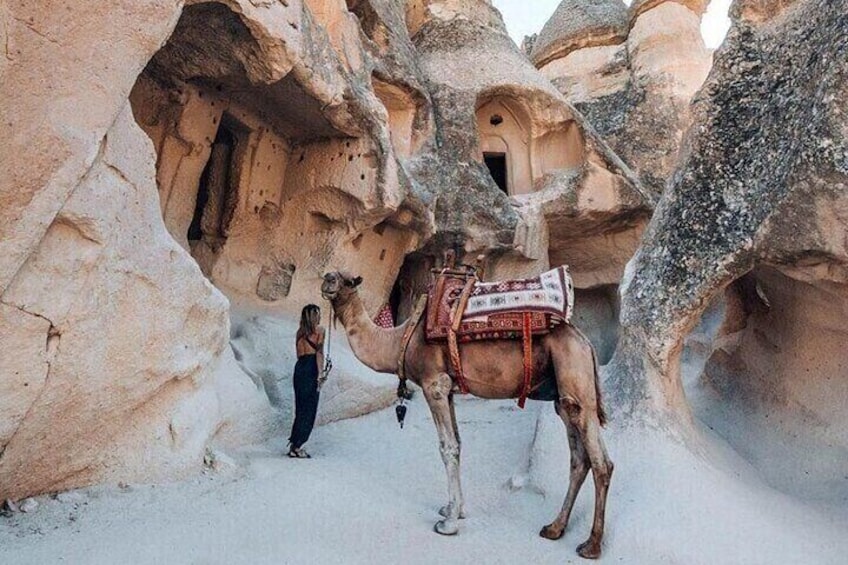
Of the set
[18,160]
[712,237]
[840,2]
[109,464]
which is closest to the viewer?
[18,160]

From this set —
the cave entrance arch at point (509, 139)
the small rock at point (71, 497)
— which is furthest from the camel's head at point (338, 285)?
the cave entrance arch at point (509, 139)

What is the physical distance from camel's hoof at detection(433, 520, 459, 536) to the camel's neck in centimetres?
107

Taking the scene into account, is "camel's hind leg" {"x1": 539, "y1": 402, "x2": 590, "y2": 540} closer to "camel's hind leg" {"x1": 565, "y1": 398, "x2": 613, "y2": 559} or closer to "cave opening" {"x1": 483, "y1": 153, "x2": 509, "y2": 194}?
"camel's hind leg" {"x1": 565, "y1": 398, "x2": 613, "y2": 559}

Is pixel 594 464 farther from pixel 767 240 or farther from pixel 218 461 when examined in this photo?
pixel 218 461

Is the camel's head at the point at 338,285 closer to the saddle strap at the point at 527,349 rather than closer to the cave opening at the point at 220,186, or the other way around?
the saddle strap at the point at 527,349

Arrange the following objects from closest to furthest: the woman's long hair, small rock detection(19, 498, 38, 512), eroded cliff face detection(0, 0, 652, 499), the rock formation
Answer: eroded cliff face detection(0, 0, 652, 499)
small rock detection(19, 498, 38, 512)
the woman's long hair
the rock formation

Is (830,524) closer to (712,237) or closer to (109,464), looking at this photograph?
(712,237)

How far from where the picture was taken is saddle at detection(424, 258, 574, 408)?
3.81 meters

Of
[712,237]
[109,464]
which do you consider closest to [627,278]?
[712,237]

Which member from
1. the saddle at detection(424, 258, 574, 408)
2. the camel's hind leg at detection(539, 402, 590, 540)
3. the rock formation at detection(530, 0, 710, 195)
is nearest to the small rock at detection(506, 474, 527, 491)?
the camel's hind leg at detection(539, 402, 590, 540)

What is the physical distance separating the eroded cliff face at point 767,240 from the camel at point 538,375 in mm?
1182

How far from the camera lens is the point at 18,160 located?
274cm

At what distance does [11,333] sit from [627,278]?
448 centimetres

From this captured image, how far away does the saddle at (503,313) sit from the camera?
381cm
